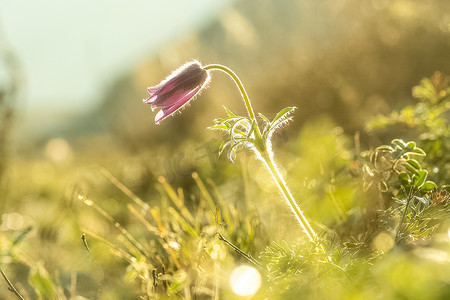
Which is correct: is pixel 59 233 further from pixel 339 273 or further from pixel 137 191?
pixel 339 273

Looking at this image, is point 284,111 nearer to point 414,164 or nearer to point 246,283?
point 414,164

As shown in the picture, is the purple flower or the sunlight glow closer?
the sunlight glow

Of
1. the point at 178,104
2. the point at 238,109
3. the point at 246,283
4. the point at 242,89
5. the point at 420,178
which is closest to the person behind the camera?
the point at 246,283

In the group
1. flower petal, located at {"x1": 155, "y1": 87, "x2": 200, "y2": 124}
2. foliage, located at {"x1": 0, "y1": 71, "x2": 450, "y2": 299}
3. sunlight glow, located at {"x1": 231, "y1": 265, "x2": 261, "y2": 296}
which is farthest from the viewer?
flower petal, located at {"x1": 155, "y1": 87, "x2": 200, "y2": 124}

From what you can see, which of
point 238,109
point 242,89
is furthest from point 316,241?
point 238,109

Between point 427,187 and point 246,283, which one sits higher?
point 246,283

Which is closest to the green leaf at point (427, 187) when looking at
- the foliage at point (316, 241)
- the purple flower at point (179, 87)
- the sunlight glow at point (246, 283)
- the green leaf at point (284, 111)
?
the foliage at point (316, 241)

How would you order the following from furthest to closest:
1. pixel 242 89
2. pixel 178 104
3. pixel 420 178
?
pixel 178 104
pixel 242 89
pixel 420 178

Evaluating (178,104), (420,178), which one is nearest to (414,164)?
(420,178)

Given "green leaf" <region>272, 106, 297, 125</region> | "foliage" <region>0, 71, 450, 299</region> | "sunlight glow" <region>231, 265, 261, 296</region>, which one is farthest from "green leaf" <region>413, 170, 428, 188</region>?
"sunlight glow" <region>231, 265, 261, 296</region>

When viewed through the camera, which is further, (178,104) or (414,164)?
(178,104)

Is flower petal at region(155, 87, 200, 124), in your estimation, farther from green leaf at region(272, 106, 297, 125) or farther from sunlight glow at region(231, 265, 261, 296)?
sunlight glow at region(231, 265, 261, 296)
